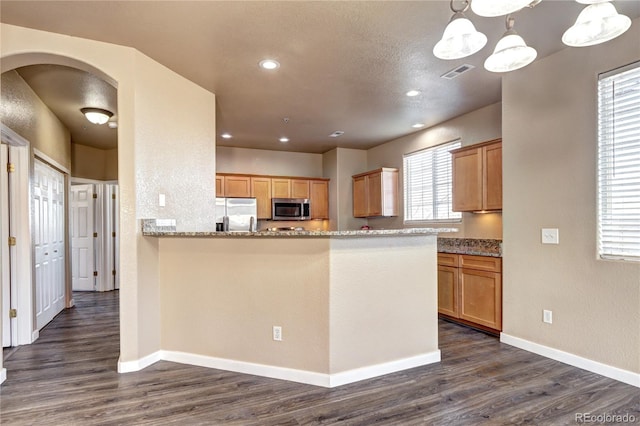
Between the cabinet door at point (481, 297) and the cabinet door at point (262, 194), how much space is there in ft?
12.3

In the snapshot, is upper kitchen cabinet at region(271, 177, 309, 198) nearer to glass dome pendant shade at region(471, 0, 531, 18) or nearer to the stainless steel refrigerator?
the stainless steel refrigerator

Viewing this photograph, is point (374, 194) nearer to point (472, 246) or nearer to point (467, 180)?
point (467, 180)

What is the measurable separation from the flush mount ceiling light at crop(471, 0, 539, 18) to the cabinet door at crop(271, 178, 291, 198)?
5.33 m

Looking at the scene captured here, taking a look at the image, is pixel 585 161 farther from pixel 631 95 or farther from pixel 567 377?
pixel 567 377

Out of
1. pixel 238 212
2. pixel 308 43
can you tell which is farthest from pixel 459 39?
pixel 238 212

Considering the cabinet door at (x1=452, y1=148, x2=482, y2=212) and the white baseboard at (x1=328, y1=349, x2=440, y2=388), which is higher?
the cabinet door at (x1=452, y1=148, x2=482, y2=212)

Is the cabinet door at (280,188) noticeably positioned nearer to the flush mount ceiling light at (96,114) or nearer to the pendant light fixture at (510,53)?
the flush mount ceiling light at (96,114)

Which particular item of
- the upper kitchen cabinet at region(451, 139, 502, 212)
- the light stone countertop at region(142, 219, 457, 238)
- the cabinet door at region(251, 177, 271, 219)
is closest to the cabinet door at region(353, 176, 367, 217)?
the cabinet door at region(251, 177, 271, 219)

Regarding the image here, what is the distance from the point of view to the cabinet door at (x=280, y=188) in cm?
675

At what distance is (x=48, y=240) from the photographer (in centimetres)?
434

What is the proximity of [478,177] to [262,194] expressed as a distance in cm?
385

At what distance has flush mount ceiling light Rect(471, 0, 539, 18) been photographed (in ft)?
5.34

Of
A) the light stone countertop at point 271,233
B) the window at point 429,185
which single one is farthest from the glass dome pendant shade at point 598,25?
the window at point 429,185
